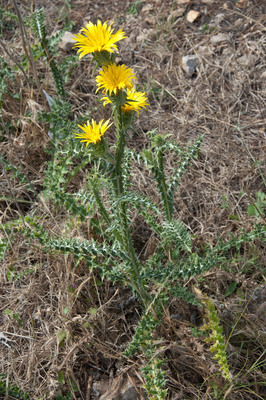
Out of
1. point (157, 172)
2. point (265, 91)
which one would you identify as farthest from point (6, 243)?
point (265, 91)

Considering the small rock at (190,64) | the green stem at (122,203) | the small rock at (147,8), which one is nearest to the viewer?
the green stem at (122,203)

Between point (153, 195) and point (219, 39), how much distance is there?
1.51m

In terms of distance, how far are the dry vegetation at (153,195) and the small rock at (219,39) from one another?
1.3 inches

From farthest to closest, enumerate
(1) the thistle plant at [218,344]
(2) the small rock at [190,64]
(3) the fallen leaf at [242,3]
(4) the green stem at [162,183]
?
(3) the fallen leaf at [242,3]
(2) the small rock at [190,64]
(4) the green stem at [162,183]
(1) the thistle plant at [218,344]

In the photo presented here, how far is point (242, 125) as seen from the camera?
9.07 feet

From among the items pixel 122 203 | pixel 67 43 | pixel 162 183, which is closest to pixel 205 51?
pixel 67 43

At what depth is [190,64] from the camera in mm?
3066

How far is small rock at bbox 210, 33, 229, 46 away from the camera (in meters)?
3.12

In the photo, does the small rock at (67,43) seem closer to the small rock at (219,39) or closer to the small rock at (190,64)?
the small rock at (190,64)

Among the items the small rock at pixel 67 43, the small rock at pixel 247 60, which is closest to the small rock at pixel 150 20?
the small rock at pixel 67 43

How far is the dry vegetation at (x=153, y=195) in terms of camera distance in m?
1.89

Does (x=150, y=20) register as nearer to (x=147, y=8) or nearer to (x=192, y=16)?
(x=147, y=8)

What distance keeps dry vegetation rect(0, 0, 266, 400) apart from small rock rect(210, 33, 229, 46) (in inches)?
1.3

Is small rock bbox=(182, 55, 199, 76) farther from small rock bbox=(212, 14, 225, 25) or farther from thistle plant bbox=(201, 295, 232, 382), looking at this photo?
thistle plant bbox=(201, 295, 232, 382)
